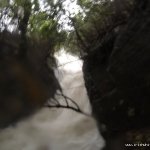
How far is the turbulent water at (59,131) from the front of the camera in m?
13.1

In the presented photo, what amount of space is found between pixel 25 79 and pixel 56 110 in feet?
7.69

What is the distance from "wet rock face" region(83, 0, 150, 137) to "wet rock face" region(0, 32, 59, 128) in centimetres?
707

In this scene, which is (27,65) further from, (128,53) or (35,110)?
(128,53)

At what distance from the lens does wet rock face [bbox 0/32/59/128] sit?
16.9m

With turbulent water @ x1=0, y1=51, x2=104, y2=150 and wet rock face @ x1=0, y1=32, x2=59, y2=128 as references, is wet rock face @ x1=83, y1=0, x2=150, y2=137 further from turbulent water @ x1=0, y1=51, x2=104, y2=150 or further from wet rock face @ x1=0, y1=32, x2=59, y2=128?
wet rock face @ x1=0, y1=32, x2=59, y2=128

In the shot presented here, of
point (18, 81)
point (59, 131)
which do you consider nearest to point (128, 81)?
point (59, 131)

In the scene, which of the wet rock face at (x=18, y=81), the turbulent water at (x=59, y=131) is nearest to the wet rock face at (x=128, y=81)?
the turbulent water at (x=59, y=131)

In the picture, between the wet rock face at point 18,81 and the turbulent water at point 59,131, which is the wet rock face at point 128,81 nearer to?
the turbulent water at point 59,131

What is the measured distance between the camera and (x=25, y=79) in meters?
17.6

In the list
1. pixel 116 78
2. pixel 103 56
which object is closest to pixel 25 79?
pixel 103 56

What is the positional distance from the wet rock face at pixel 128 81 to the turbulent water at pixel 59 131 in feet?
4.25

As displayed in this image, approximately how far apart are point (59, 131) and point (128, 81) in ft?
20.9

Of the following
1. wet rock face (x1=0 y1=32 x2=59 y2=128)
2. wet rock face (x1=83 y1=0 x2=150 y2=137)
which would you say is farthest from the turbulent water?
wet rock face (x1=83 y1=0 x2=150 y2=137)

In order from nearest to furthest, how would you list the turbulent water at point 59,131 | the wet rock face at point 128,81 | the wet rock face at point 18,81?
the wet rock face at point 128,81 → the turbulent water at point 59,131 → the wet rock face at point 18,81
